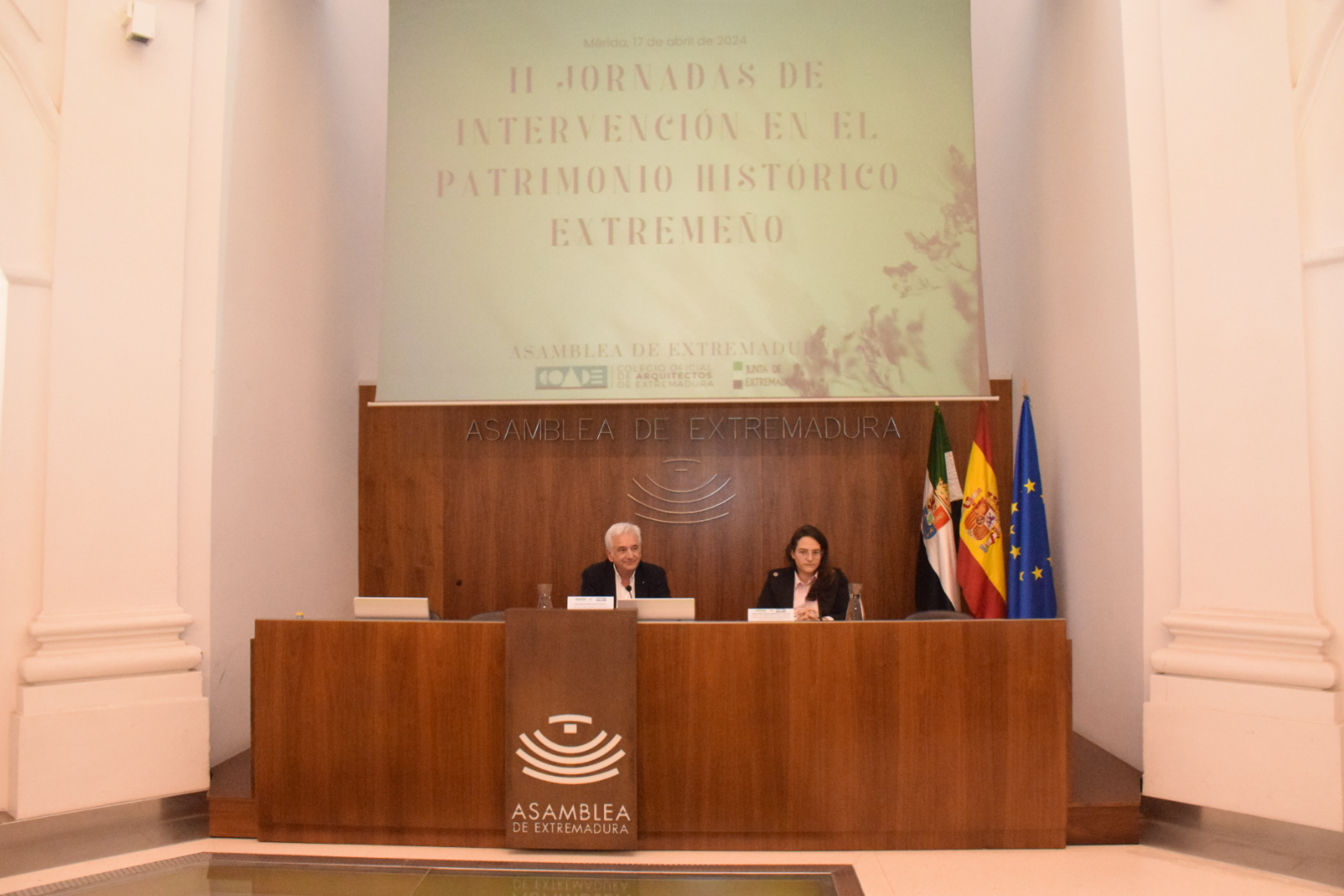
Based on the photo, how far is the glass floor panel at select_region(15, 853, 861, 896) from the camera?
Result: 361cm

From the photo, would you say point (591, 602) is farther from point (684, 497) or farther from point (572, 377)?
point (684, 497)

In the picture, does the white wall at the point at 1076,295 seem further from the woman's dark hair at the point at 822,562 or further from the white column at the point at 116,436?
the white column at the point at 116,436

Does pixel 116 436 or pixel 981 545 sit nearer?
pixel 116 436

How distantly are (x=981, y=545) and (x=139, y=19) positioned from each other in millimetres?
4824

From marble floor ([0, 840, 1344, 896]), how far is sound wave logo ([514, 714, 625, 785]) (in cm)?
30

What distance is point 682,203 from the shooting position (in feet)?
19.2

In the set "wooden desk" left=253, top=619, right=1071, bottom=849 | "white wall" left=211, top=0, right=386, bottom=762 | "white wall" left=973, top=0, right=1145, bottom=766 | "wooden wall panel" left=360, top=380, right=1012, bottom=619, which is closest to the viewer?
"wooden desk" left=253, top=619, right=1071, bottom=849

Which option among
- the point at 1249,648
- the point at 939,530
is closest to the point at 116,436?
the point at 939,530

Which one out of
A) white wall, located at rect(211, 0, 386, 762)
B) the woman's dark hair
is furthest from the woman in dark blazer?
white wall, located at rect(211, 0, 386, 762)

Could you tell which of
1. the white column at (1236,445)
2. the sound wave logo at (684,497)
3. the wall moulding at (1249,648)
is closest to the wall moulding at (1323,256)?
the white column at (1236,445)

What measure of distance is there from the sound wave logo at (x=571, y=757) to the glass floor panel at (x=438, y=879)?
12.7 inches

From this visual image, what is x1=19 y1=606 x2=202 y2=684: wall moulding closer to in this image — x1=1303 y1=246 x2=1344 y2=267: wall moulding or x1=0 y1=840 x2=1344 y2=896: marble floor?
x1=0 y1=840 x2=1344 y2=896: marble floor

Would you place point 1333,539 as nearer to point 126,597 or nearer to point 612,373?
point 612,373

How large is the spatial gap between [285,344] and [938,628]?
12.2 ft
